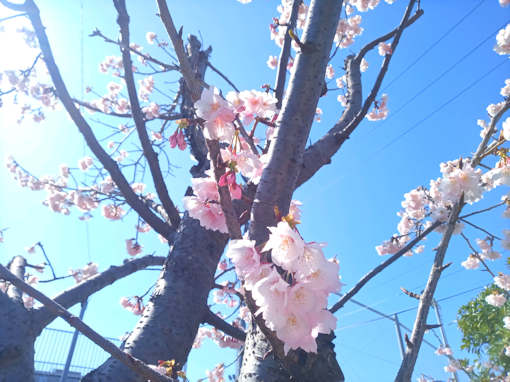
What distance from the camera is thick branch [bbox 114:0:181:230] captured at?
152 cm

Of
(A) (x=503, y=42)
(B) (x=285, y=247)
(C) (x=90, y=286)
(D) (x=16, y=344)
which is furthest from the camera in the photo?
(A) (x=503, y=42)

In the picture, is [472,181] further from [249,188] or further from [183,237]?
[183,237]

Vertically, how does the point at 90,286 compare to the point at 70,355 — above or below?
below

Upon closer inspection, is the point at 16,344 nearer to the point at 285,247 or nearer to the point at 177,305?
the point at 177,305

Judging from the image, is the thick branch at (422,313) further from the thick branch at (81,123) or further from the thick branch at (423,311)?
the thick branch at (81,123)

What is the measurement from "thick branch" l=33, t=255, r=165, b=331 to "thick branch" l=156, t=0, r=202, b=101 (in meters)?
1.30

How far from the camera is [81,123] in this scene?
6.78ft

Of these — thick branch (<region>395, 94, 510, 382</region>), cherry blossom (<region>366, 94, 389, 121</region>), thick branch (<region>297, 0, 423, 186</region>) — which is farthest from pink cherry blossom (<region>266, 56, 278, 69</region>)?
thick branch (<region>395, 94, 510, 382</region>)

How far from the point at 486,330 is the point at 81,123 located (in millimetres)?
8716

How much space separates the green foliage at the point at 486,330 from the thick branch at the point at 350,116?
5.93m

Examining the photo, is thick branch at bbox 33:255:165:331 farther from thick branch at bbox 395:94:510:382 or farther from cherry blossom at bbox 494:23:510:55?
cherry blossom at bbox 494:23:510:55

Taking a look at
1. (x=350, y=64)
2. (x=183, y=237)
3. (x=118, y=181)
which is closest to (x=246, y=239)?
(x=183, y=237)

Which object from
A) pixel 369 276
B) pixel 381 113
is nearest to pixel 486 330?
pixel 381 113

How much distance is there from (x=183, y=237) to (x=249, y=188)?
0.63 m
